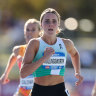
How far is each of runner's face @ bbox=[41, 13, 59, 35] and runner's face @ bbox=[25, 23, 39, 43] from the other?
151cm

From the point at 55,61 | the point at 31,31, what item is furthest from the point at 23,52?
the point at 55,61

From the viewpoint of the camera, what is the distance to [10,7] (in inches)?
840

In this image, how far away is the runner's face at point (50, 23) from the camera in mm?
5316

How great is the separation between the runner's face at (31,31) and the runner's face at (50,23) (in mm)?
1510

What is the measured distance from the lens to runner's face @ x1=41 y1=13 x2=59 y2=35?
5316 millimetres

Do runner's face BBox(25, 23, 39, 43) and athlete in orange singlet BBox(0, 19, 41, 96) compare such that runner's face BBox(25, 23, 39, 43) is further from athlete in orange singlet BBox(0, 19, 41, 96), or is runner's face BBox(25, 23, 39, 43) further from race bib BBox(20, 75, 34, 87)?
race bib BBox(20, 75, 34, 87)

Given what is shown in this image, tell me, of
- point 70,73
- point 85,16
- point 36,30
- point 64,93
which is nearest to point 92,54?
point 70,73

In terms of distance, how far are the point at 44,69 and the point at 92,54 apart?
10.1 m

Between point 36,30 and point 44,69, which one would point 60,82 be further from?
point 36,30

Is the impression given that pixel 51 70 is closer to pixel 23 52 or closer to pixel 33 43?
pixel 33 43

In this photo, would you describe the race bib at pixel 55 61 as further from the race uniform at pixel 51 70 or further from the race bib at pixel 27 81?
the race bib at pixel 27 81

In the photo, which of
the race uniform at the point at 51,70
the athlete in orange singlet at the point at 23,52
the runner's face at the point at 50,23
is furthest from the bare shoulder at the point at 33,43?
the athlete in orange singlet at the point at 23,52

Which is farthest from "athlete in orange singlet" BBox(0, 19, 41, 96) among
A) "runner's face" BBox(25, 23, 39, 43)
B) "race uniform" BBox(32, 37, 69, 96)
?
"race uniform" BBox(32, 37, 69, 96)

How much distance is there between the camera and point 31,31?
6934 mm
